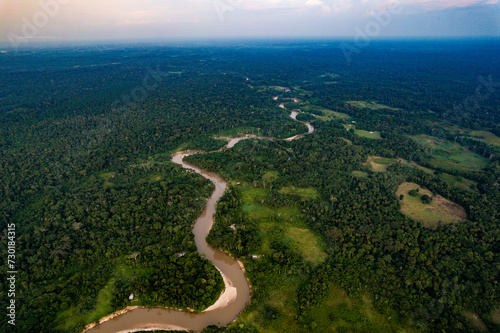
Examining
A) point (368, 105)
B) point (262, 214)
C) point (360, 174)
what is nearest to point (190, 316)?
point (262, 214)

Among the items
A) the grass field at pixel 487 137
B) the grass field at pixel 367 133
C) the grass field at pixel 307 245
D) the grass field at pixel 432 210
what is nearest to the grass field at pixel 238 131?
the grass field at pixel 367 133

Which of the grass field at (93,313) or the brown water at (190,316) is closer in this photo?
the grass field at (93,313)

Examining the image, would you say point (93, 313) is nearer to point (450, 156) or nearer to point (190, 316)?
point (190, 316)

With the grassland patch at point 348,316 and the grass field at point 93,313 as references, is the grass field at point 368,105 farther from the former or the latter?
the grass field at point 93,313

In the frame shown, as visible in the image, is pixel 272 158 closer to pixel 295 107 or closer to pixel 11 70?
pixel 295 107

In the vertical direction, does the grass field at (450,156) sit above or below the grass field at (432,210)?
above

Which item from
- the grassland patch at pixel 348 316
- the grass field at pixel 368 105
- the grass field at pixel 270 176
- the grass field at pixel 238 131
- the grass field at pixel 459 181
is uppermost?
the grass field at pixel 368 105

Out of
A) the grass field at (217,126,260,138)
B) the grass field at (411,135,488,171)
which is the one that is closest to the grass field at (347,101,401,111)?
the grass field at (411,135,488,171)
